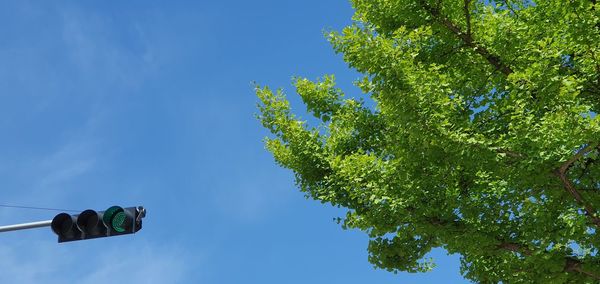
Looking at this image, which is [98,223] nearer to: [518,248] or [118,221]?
[118,221]

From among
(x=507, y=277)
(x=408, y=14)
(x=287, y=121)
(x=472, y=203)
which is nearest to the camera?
(x=472, y=203)

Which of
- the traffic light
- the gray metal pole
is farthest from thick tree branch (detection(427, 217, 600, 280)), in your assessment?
the gray metal pole

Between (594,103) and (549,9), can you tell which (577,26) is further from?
(594,103)

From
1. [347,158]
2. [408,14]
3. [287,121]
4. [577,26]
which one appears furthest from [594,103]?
[287,121]

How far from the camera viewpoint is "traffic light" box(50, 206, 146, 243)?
8.23 m

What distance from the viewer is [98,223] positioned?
828 centimetres

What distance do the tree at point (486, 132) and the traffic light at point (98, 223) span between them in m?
4.00

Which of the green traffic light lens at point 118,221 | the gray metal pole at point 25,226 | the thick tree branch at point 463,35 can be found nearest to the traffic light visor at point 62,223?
the gray metal pole at point 25,226

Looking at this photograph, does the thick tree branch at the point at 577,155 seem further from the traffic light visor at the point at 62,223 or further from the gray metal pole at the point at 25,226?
the gray metal pole at the point at 25,226

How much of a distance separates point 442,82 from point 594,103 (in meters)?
3.22

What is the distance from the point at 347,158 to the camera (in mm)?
10844

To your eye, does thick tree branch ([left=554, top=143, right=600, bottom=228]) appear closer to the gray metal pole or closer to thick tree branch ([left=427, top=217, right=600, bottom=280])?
thick tree branch ([left=427, top=217, right=600, bottom=280])

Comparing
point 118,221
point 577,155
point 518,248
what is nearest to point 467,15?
point 577,155

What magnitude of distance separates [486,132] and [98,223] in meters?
6.16
